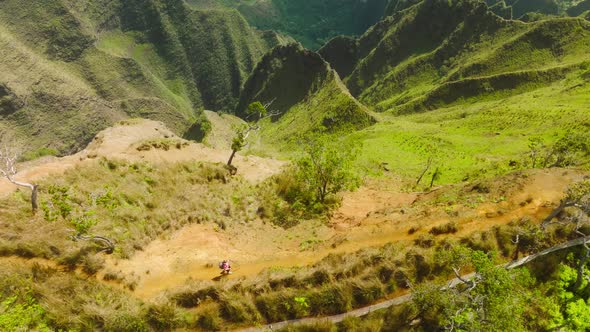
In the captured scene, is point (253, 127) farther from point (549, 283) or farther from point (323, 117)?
point (323, 117)

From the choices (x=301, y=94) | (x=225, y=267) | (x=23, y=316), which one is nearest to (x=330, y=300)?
(x=225, y=267)

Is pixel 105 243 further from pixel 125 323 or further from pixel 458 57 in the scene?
pixel 458 57

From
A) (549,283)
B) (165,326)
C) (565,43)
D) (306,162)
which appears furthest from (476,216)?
(565,43)

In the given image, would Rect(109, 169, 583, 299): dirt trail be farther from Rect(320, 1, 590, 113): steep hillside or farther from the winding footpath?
Rect(320, 1, 590, 113): steep hillside

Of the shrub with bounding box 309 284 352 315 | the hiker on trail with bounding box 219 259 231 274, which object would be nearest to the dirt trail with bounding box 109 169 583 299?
the hiker on trail with bounding box 219 259 231 274

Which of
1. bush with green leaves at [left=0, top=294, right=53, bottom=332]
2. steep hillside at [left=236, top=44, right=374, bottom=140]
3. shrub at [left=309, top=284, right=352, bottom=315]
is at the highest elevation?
bush with green leaves at [left=0, top=294, right=53, bottom=332]

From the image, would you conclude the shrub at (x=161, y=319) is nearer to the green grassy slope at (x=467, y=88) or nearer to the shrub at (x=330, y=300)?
the shrub at (x=330, y=300)
